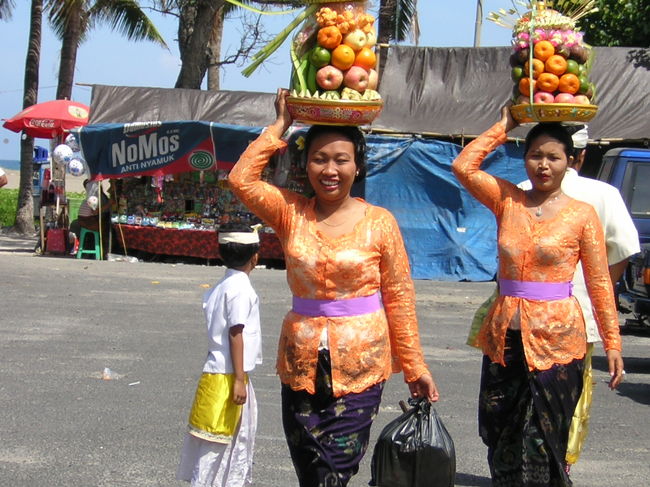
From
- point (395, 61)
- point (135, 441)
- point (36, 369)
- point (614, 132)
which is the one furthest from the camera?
point (395, 61)

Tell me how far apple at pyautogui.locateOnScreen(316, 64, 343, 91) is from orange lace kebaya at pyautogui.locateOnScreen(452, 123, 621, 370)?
34.8 inches

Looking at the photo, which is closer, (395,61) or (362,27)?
(362,27)

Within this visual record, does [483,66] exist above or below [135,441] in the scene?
above

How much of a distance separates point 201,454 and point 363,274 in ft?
4.39

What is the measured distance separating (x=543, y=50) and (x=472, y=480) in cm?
240

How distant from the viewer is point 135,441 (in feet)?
19.3

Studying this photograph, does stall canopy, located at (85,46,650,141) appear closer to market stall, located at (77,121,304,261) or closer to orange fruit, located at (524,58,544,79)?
market stall, located at (77,121,304,261)

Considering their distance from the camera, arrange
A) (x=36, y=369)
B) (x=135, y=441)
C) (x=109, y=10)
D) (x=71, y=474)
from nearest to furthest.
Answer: (x=71, y=474), (x=135, y=441), (x=36, y=369), (x=109, y=10)

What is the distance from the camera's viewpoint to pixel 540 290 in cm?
441

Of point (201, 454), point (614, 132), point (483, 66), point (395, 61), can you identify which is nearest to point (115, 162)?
point (395, 61)

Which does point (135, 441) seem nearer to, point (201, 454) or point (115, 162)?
point (201, 454)

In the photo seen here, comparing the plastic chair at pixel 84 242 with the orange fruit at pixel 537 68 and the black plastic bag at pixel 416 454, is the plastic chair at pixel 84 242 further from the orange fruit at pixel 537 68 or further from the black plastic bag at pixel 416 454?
the black plastic bag at pixel 416 454

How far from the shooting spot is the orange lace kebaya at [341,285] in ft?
12.4

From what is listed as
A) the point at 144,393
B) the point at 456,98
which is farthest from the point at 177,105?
the point at 144,393
